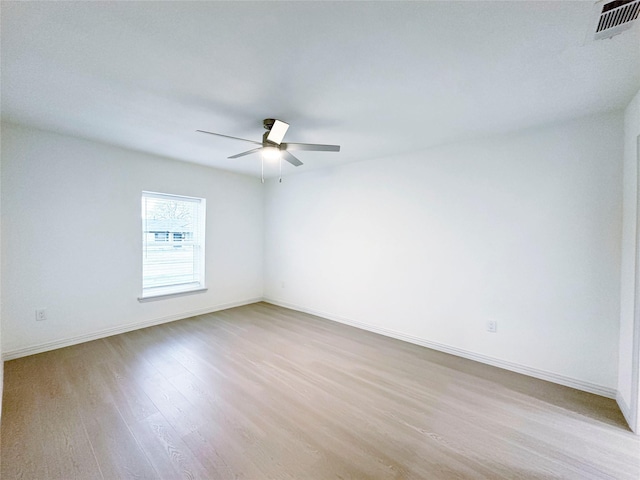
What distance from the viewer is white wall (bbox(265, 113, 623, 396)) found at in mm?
2264

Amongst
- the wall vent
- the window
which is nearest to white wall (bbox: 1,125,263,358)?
the window

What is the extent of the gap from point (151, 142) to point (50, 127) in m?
0.91

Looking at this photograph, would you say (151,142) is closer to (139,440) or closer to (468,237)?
(139,440)

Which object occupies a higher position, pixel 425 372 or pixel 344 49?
pixel 344 49

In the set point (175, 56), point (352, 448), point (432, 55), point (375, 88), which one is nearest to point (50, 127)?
point (175, 56)

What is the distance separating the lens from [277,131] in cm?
228

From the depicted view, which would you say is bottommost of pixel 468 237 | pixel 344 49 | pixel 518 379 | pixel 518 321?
pixel 518 379

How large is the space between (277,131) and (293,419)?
2325mm

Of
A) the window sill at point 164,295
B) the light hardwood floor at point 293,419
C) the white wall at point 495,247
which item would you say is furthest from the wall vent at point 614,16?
the window sill at point 164,295

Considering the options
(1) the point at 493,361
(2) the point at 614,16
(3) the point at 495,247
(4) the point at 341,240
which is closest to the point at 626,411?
(1) the point at 493,361

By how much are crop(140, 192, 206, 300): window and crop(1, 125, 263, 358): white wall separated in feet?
0.51

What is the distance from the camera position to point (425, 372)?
2.59m

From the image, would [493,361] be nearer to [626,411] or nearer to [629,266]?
[626,411]

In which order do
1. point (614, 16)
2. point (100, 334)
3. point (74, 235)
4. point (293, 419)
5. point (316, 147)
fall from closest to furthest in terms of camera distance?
point (614, 16), point (293, 419), point (316, 147), point (74, 235), point (100, 334)
